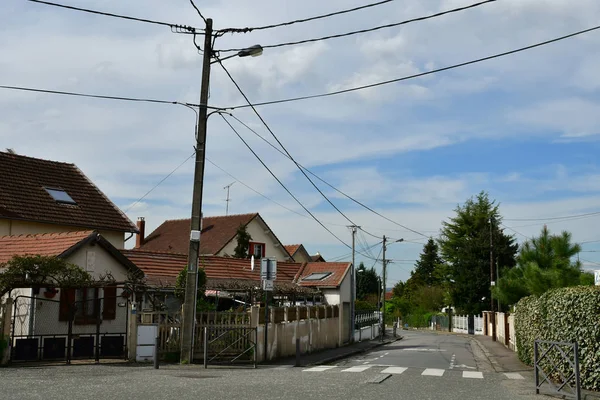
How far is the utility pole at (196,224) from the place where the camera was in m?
19.5

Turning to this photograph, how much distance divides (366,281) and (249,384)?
85.3m

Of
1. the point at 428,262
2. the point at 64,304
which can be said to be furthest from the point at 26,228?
the point at 428,262

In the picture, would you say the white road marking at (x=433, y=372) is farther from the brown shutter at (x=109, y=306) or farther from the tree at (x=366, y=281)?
the tree at (x=366, y=281)

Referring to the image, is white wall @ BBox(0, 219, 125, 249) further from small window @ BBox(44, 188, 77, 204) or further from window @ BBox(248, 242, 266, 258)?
window @ BBox(248, 242, 266, 258)

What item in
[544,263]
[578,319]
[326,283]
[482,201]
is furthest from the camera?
[482,201]

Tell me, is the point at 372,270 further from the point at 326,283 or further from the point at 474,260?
the point at 326,283

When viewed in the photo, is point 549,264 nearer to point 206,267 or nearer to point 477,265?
point 206,267

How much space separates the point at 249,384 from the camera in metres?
14.7

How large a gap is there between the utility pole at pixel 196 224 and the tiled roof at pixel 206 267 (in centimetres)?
880

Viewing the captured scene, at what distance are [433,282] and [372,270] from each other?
9.36m

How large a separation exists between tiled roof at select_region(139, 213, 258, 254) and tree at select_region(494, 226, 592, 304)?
2417 centimetres

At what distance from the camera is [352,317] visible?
40.0 metres

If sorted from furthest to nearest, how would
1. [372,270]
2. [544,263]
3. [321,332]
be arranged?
[372,270] < [321,332] < [544,263]

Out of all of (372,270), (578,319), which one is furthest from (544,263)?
(372,270)
